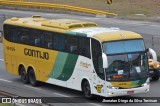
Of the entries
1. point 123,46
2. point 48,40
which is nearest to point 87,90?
point 123,46

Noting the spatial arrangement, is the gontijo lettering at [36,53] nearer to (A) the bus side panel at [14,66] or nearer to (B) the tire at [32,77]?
(B) the tire at [32,77]

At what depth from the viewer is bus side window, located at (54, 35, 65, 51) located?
2239cm

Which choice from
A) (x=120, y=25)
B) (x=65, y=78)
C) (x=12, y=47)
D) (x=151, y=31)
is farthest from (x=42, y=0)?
(x=65, y=78)

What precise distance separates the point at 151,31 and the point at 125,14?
11990mm

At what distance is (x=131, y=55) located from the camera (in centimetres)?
2014

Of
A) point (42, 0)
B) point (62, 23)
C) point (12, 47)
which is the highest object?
point (62, 23)

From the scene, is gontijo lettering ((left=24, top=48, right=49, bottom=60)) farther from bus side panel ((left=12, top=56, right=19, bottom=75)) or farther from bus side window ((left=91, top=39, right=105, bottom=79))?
bus side window ((left=91, top=39, right=105, bottom=79))

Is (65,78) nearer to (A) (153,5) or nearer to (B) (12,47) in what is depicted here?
(B) (12,47)

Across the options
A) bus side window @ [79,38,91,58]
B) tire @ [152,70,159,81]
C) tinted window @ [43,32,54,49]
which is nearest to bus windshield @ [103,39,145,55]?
bus side window @ [79,38,91,58]

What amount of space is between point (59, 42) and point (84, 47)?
1955 mm

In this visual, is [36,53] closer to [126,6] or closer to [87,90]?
[87,90]

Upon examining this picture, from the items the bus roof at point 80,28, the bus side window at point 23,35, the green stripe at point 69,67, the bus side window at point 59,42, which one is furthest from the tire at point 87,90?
the bus side window at point 23,35

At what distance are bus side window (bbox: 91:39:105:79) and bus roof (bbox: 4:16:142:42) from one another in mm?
265

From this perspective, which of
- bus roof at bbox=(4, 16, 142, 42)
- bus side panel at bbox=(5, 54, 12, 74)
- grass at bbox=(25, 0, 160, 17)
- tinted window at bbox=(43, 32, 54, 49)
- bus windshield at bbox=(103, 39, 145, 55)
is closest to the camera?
bus windshield at bbox=(103, 39, 145, 55)
